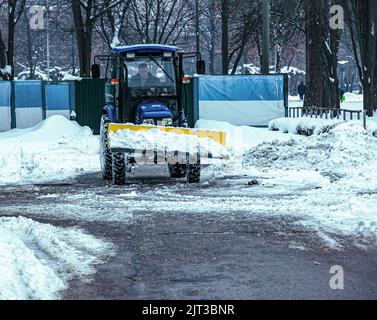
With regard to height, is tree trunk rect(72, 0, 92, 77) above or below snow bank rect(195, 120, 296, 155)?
above

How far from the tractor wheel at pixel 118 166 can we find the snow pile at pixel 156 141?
0.36 metres

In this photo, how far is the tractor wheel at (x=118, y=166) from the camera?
545 inches

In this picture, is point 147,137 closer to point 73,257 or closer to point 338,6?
point 73,257

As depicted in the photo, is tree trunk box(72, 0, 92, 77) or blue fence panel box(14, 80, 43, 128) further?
tree trunk box(72, 0, 92, 77)

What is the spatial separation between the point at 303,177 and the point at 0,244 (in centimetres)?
753

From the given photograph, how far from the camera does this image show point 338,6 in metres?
34.6

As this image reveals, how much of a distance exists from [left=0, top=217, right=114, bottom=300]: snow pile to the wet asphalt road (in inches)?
7.0

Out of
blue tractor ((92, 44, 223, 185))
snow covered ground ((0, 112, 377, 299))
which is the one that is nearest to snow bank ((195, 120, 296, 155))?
snow covered ground ((0, 112, 377, 299))

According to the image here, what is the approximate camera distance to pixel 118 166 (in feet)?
45.6

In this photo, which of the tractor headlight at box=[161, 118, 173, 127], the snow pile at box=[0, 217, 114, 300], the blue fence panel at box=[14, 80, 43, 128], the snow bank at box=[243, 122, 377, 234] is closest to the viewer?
the snow pile at box=[0, 217, 114, 300]

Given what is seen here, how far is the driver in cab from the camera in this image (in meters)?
15.4

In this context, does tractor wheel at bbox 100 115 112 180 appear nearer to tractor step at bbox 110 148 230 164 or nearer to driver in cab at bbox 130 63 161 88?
tractor step at bbox 110 148 230 164
